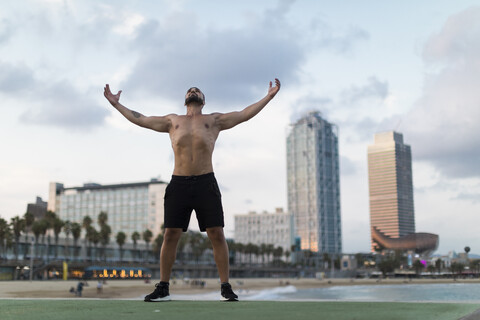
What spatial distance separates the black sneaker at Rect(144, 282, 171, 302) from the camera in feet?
21.1

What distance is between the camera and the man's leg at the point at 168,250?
6660 mm

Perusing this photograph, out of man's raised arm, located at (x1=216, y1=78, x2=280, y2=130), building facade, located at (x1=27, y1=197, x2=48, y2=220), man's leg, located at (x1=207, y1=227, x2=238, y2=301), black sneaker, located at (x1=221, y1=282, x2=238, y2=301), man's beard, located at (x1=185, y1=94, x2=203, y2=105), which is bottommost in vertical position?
black sneaker, located at (x1=221, y1=282, x2=238, y2=301)

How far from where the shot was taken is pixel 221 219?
658cm

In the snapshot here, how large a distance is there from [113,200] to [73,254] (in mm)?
63001

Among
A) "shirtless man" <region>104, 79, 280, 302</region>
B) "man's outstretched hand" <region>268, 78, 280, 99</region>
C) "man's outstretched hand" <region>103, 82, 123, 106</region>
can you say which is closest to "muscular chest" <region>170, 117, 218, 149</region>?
"shirtless man" <region>104, 79, 280, 302</region>

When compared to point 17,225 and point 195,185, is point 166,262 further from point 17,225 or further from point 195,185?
point 17,225

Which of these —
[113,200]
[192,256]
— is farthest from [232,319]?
[113,200]

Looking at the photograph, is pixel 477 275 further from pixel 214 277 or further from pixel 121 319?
pixel 121 319

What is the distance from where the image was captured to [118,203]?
173m

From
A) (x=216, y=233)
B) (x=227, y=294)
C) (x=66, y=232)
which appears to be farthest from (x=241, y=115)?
(x=66, y=232)

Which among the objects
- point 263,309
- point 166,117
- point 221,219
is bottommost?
point 263,309

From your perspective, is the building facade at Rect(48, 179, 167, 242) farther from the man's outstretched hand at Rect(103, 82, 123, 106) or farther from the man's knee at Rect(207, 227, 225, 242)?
the man's knee at Rect(207, 227, 225, 242)

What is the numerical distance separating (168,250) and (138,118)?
1.91m

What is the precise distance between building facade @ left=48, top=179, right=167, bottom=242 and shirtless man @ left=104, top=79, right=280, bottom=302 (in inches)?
6079
